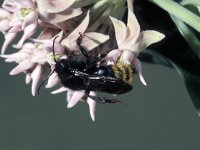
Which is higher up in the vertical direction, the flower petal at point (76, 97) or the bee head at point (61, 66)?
the bee head at point (61, 66)

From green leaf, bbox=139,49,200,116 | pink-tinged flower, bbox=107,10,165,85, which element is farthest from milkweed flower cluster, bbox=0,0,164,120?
green leaf, bbox=139,49,200,116

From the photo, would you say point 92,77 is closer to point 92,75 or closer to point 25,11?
point 92,75

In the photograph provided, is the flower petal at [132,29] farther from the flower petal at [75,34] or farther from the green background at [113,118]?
the green background at [113,118]

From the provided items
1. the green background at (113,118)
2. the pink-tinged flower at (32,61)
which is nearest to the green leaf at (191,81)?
the pink-tinged flower at (32,61)

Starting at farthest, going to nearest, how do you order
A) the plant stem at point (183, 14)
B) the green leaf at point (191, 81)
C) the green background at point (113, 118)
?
the green background at point (113, 118) → the green leaf at point (191, 81) → the plant stem at point (183, 14)

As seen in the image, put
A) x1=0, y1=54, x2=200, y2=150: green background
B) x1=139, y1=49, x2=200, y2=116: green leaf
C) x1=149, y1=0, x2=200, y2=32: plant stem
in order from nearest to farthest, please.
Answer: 1. x1=149, y1=0, x2=200, y2=32: plant stem
2. x1=139, y1=49, x2=200, y2=116: green leaf
3. x1=0, y1=54, x2=200, y2=150: green background

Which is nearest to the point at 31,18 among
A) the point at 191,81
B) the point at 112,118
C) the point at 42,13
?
the point at 42,13

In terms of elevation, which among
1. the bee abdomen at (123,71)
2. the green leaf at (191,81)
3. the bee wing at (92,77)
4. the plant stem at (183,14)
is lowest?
the green leaf at (191,81)

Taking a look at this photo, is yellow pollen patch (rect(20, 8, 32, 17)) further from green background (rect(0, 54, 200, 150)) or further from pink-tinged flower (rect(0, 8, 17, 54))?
green background (rect(0, 54, 200, 150))
